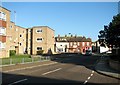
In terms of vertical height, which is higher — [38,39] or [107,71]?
[38,39]

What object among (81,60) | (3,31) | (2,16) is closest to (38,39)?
(81,60)

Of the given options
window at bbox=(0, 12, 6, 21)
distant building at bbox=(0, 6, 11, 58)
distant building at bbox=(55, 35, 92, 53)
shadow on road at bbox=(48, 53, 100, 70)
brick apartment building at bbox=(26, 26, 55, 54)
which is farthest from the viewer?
distant building at bbox=(55, 35, 92, 53)

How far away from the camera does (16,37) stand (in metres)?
80.1

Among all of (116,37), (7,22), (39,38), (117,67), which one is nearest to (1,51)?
(7,22)

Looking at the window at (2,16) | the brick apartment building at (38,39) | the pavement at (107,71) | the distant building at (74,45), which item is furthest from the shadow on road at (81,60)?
the distant building at (74,45)

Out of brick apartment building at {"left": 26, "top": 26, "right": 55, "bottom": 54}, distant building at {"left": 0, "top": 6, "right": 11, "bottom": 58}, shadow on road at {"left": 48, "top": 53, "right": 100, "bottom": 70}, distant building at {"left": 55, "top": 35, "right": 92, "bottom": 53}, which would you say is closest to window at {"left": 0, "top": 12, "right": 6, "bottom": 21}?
distant building at {"left": 0, "top": 6, "right": 11, "bottom": 58}

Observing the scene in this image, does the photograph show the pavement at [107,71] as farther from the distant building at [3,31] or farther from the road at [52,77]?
the distant building at [3,31]

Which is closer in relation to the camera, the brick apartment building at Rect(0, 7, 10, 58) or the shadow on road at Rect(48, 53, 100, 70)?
the shadow on road at Rect(48, 53, 100, 70)

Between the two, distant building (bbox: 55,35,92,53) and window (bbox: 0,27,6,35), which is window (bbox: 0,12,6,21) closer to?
window (bbox: 0,27,6,35)

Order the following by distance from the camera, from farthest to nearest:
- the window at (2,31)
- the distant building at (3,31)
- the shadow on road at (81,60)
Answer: the window at (2,31) → the distant building at (3,31) → the shadow on road at (81,60)

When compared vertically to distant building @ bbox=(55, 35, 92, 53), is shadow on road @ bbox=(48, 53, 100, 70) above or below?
below

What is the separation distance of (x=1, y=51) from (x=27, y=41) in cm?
3989

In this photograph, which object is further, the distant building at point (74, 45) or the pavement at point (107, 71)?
the distant building at point (74, 45)

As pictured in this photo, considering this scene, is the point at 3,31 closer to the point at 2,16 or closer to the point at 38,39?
the point at 2,16
